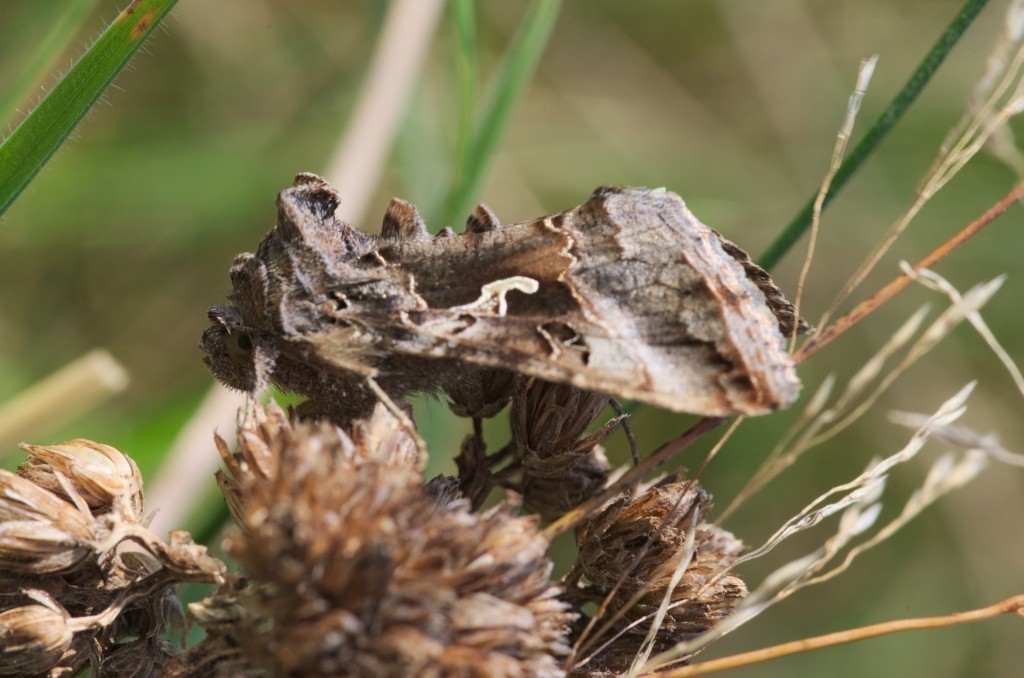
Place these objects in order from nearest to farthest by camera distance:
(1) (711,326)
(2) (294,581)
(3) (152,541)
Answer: (2) (294,581), (3) (152,541), (1) (711,326)

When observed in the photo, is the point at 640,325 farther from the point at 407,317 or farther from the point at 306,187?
the point at 306,187

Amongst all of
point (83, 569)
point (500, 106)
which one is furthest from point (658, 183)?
point (83, 569)

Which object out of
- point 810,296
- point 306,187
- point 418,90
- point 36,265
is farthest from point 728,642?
point 36,265

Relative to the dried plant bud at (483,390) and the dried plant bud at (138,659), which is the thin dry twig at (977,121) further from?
the dried plant bud at (138,659)

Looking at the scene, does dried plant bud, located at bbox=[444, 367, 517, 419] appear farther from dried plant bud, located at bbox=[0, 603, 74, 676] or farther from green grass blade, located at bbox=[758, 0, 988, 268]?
dried plant bud, located at bbox=[0, 603, 74, 676]

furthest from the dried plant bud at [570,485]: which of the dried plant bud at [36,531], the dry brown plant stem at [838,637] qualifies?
the dried plant bud at [36,531]

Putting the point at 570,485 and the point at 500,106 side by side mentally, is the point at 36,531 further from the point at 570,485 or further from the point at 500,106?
the point at 500,106
